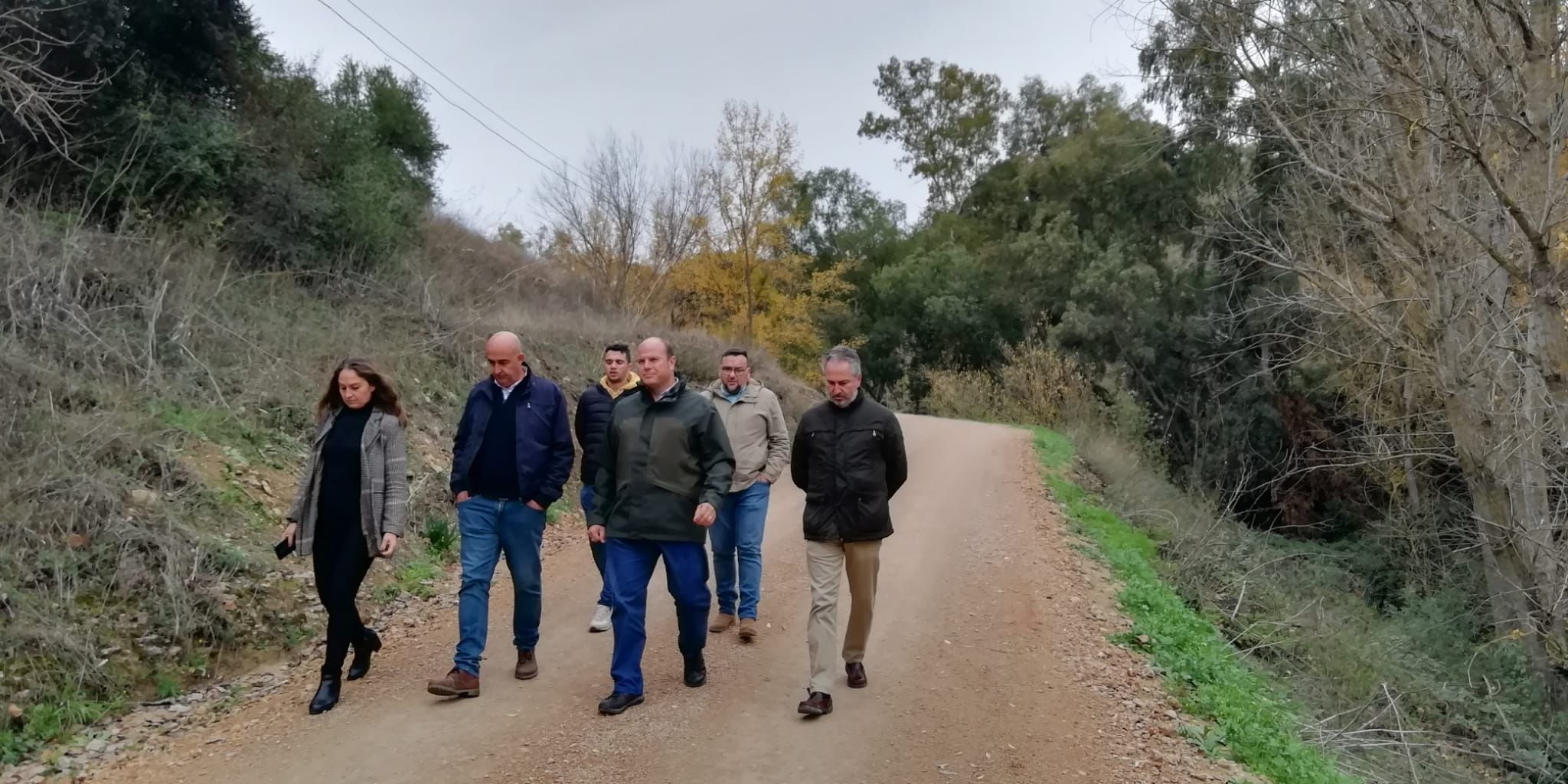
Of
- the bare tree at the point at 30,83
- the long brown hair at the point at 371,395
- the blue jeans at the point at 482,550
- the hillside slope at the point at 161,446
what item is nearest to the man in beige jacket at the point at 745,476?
the blue jeans at the point at 482,550

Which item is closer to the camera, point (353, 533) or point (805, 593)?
point (353, 533)

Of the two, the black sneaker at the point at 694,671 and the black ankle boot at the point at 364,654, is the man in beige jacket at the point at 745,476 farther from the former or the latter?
the black ankle boot at the point at 364,654

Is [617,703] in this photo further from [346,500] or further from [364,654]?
→ [346,500]

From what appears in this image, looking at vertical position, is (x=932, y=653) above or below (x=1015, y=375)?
below

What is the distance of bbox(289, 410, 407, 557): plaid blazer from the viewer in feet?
16.4

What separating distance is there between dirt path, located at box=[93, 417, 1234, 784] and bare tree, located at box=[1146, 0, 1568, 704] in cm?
584

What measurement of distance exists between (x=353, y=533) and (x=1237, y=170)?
77.4ft

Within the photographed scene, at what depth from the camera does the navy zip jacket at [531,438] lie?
5246mm

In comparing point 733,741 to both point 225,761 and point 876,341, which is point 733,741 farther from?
point 876,341

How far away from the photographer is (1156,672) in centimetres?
622

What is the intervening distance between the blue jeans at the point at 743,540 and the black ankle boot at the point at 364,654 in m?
2.15

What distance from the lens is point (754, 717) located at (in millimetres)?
5086

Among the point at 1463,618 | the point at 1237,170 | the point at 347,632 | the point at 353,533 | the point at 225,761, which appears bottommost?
the point at 1463,618

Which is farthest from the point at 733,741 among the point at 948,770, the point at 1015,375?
the point at 1015,375
